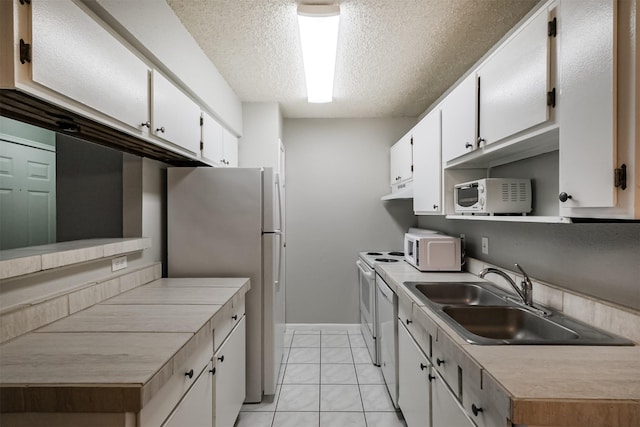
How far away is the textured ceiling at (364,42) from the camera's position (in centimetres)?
179

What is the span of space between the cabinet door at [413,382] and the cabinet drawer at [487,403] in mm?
414

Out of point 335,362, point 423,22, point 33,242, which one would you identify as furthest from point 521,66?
point 33,242

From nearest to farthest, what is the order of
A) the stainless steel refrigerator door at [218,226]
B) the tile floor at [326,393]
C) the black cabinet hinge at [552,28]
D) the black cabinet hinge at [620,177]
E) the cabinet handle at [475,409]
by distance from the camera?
the black cabinet hinge at [620,177] → the cabinet handle at [475,409] → the black cabinet hinge at [552,28] → the tile floor at [326,393] → the stainless steel refrigerator door at [218,226]

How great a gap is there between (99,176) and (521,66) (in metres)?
2.43

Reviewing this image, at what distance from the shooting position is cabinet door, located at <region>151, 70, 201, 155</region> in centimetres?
163

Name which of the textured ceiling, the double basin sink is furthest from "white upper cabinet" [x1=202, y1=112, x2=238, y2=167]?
the double basin sink

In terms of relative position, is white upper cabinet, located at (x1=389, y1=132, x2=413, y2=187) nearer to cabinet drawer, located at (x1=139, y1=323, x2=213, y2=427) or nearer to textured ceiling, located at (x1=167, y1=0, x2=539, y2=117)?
textured ceiling, located at (x1=167, y1=0, x2=539, y2=117)

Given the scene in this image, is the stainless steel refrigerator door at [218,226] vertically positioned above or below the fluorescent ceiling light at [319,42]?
below

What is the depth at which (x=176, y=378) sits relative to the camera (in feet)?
3.92

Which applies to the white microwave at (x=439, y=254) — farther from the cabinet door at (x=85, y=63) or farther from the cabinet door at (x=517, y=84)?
the cabinet door at (x=85, y=63)

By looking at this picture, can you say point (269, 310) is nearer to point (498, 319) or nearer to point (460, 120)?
point (498, 319)

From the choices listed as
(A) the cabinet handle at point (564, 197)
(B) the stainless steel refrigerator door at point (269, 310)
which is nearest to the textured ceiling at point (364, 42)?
(A) the cabinet handle at point (564, 197)

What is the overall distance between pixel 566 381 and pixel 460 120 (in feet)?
4.77

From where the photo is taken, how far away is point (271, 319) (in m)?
2.37
